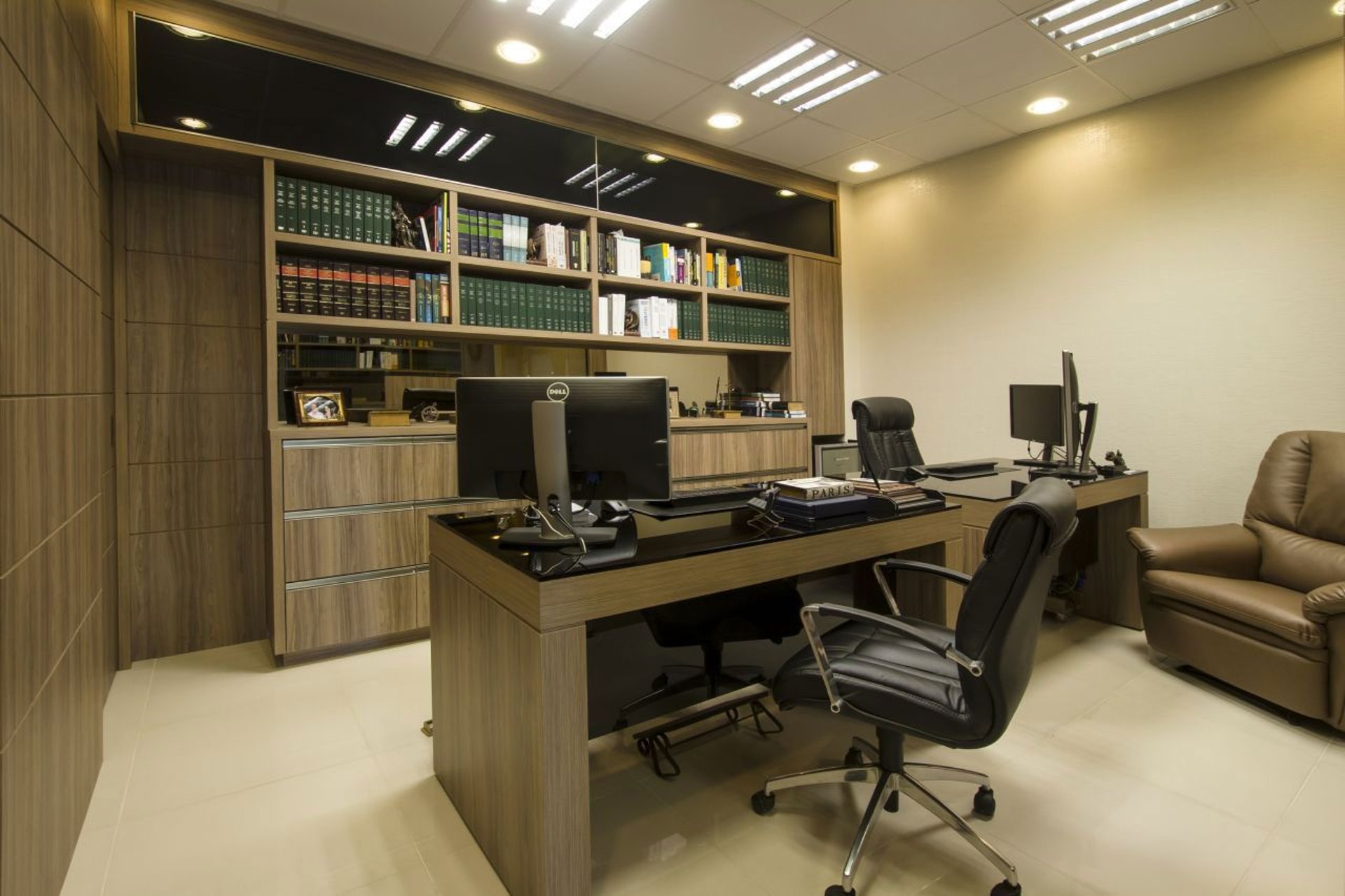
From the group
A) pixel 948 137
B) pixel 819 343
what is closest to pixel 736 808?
pixel 819 343

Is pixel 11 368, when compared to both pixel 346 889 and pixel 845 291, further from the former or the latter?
pixel 845 291

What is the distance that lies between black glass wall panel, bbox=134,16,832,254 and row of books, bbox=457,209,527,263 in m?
0.17

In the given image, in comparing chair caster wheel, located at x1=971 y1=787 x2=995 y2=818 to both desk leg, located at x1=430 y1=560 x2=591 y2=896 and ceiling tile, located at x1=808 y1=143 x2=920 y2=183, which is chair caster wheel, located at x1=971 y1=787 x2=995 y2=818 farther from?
ceiling tile, located at x1=808 y1=143 x2=920 y2=183

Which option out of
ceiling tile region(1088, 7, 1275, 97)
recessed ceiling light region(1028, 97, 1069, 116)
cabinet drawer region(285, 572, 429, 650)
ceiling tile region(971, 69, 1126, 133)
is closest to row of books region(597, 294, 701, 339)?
cabinet drawer region(285, 572, 429, 650)

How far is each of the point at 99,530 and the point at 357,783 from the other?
146 cm

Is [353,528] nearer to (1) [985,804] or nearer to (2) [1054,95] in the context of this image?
(1) [985,804]

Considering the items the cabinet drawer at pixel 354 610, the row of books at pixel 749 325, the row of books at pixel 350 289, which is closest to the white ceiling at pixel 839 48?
the row of books at pixel 350 289

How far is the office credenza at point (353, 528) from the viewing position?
3.05 metres

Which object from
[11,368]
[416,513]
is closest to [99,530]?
[416,513]

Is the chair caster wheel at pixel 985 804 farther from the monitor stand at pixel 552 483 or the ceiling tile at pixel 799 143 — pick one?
the ceiling tile at pixel 799 143

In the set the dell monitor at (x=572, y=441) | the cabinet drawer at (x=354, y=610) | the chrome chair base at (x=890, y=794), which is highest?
the dell monitor at (x=572, y=441)

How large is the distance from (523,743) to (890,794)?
1107mm

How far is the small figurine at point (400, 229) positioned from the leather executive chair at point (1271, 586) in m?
4.01

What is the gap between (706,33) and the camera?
3.18m
